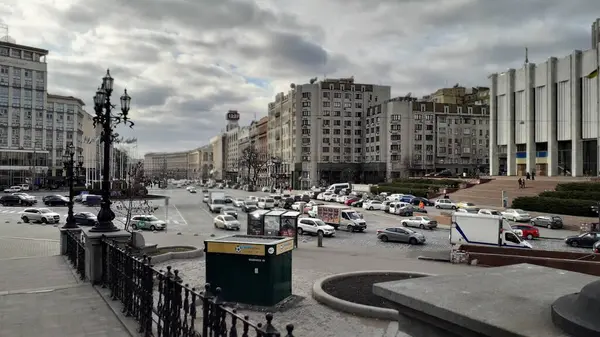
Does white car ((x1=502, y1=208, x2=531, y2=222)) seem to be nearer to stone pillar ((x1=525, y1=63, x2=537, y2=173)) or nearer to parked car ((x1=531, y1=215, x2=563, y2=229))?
parked car ((x1=531, y1=215, x2=563, y2=229))

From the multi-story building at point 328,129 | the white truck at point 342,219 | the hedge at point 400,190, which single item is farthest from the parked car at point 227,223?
the multi-story building at point 328,129

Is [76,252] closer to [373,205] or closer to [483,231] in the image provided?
[483,231]

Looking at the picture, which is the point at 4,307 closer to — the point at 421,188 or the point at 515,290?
the point at 515,290

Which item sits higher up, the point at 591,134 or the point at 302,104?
the point at 302,104

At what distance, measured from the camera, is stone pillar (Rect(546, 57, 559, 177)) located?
66.8m

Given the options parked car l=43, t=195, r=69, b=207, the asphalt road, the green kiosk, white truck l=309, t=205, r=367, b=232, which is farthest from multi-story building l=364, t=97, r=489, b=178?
the green kiosk

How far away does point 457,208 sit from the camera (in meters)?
51.8

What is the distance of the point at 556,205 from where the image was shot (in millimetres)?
43750

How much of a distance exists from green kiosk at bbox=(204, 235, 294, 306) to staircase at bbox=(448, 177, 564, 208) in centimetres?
4609

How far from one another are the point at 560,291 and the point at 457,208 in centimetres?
5083

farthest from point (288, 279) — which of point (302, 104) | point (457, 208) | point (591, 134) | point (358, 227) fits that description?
point (302, 104)

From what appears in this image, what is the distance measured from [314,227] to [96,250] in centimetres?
2291

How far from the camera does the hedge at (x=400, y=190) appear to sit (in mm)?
64438

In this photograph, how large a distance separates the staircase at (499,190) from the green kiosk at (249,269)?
151 ft
